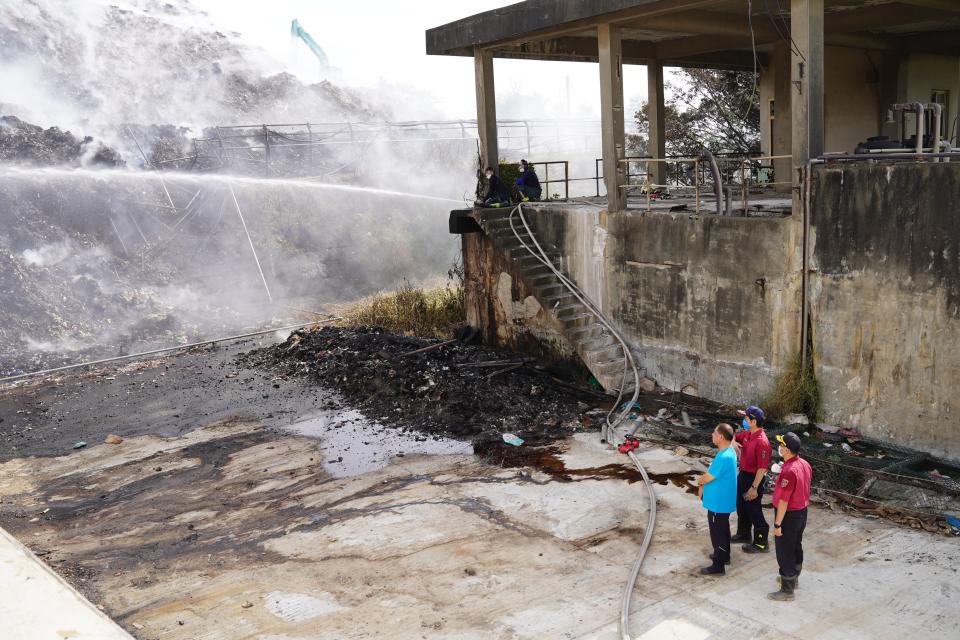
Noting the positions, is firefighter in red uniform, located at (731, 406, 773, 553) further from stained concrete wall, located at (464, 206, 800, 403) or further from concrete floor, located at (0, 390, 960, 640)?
stained concrete wall, located at (464, 206, 800, 403)

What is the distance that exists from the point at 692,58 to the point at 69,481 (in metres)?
16.7

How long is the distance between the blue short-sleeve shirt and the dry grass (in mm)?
12222

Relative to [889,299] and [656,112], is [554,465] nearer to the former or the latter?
[889,299]

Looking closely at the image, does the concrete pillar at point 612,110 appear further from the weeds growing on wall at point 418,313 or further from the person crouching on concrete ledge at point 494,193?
the weeds growing on wall at point 418,313

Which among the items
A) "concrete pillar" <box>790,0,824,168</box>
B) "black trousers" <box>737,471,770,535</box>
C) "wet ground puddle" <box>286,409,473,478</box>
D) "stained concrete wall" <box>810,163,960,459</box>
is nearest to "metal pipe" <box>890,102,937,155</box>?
"stained concrete wall" <box>810,163,960,459</box>

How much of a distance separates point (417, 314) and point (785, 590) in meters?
13.7

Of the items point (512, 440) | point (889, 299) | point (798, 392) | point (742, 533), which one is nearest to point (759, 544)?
point (742, 533)

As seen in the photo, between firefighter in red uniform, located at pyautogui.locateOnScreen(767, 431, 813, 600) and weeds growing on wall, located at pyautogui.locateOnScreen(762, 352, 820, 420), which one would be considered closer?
firefighter in red uniform, located at pyautogui.locateOnScreen(767, 431, 813, 600)

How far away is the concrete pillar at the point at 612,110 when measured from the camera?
1393 cm

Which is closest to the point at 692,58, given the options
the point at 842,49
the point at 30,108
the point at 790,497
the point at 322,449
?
the point at 842,49

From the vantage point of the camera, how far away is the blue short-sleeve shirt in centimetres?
702

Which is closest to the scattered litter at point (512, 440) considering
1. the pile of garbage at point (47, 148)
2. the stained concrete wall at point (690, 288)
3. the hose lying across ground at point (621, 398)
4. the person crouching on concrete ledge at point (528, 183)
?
the hose lying across ground at point (621, 398)

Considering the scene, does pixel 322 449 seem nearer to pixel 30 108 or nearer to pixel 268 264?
pixel 268 264

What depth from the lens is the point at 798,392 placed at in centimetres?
1121
